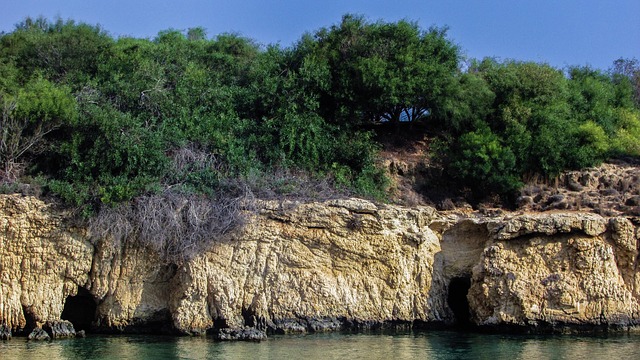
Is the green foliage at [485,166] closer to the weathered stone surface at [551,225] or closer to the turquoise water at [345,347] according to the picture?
the weathered stone surface at [551,225]

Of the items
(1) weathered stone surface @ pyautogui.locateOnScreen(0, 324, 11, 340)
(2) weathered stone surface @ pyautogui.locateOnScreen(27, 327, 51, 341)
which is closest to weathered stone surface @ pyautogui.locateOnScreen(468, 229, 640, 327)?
(2) weathered stone surface @ pyautogui.locateOnScreen(27, 327, 51, 341)

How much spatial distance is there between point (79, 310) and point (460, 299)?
35.3 ft

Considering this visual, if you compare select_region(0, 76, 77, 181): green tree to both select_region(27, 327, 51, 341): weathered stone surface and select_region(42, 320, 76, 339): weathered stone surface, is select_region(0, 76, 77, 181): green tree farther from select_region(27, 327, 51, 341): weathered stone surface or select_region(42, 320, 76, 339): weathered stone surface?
select_region(27, 327, 51, 341): weathered stone surface

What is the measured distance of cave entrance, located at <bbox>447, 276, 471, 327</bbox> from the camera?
2333 centimetres

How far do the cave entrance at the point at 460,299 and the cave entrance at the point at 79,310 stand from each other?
32.6 ft

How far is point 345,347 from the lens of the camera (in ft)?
61.9

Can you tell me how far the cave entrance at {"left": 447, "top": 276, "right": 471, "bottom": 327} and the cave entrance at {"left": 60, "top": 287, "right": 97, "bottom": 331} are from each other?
9.94 metres

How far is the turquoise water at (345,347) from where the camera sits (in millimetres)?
17703

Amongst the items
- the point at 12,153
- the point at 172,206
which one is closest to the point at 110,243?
the point at 172,206

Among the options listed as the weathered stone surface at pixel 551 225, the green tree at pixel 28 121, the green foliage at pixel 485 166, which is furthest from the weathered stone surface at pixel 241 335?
the green foliage at pixel 485 166

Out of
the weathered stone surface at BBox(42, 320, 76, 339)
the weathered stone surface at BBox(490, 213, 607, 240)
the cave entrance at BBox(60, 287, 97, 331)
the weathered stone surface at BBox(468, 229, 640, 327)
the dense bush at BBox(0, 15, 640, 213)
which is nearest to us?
the weathered stone surface at BBox(42, 320, 76, 339)

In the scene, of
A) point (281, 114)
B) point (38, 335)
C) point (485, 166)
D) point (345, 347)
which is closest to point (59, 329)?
point (38, 335)

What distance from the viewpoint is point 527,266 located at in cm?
2169

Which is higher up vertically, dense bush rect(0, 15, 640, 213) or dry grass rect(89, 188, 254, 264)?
dense bush rect(0, 15, 640, 213)
